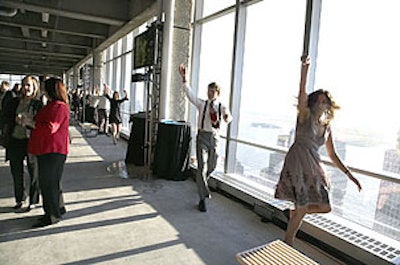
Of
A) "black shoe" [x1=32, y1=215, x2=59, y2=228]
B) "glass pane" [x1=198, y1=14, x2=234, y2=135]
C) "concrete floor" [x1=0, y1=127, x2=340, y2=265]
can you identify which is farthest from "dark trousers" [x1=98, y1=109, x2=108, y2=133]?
"black shoe" [x1=32, y1=215, x2=59, y2=228]

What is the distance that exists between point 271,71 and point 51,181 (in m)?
3.02

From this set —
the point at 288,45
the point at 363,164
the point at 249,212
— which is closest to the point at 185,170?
the point at 249,212

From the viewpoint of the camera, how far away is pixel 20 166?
131 inches

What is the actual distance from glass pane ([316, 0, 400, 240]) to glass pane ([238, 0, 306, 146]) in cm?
44

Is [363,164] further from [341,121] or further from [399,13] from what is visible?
[399,13]

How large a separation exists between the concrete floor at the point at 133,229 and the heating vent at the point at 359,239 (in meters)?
0.23

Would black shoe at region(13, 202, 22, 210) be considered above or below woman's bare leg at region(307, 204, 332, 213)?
below

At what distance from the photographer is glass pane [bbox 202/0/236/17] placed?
4845 mm

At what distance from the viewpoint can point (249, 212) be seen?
145 inches

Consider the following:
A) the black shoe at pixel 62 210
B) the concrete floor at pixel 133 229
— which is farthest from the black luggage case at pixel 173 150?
the black shoe at pixel 62 210

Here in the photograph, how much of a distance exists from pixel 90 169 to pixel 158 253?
3207 mm

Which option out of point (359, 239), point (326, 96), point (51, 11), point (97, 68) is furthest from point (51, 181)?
point (97, 68)

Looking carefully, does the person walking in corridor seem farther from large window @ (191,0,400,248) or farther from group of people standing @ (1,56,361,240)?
large window @ (191,0,400,248)

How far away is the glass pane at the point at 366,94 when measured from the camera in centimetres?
271
